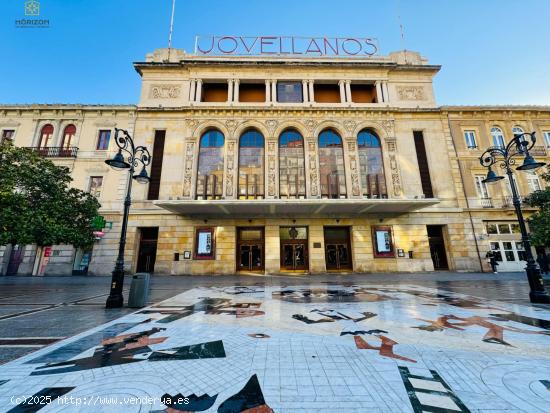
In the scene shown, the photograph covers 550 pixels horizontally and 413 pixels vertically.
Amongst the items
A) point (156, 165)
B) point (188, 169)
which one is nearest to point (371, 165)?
point (188, 169)

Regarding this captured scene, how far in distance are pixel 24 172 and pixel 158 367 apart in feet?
51.7

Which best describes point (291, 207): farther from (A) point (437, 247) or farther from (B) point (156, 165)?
(A) point (437, 247)

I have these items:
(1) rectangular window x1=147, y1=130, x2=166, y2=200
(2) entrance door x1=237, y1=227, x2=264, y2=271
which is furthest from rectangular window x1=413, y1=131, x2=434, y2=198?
(1) rectangular window x1=147, y1=130, x2=166, y2=200

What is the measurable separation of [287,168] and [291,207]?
453 centimetres

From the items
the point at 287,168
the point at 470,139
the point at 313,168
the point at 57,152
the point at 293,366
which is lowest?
the point at 293,366

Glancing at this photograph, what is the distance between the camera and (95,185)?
1938 cm

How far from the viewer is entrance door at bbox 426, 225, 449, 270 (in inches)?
750

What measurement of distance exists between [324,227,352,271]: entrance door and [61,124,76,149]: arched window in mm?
24370

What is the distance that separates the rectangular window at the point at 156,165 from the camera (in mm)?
19203

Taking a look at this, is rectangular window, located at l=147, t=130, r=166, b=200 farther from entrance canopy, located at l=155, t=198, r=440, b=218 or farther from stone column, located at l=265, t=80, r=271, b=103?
stone column, located at l=265, t=80, r=271, b=103

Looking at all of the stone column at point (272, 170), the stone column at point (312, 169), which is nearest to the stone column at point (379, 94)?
the stone column at point (312, 169)

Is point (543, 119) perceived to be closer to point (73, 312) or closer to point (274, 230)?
point (274, 230)

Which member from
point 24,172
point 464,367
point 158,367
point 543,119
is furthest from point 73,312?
point 543,119

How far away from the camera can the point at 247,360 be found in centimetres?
321
